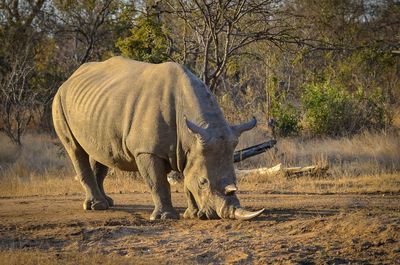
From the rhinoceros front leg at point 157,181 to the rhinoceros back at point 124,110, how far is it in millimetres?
106

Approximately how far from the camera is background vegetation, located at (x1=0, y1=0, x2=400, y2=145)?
49.8 feet

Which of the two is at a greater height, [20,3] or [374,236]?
[20,3]

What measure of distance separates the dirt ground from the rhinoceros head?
0.18 meters

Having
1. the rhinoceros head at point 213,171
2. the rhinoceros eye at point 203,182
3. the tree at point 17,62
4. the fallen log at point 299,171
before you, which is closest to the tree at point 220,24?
the fallen log at point 299,171

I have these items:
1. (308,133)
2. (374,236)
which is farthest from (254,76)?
(374,236)

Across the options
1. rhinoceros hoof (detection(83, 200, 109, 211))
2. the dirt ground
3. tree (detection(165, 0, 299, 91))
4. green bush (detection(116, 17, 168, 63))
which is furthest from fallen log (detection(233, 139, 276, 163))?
rhinoceros hoof (detection(83, 200, 109, 211))

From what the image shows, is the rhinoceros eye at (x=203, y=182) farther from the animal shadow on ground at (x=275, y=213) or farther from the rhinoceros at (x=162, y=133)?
the animal shadow on ground at (x=275, y=213)

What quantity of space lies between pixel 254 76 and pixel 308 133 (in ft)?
8.78

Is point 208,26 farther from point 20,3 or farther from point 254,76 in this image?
point 20,3

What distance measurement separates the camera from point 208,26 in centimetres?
1351

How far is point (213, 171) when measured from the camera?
28.7 feet

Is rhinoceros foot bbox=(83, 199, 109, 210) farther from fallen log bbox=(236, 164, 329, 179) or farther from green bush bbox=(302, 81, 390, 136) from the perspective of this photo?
green bush bbox=(302, 81, 390, 136)

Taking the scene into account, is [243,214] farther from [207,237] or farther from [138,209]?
[138,209]

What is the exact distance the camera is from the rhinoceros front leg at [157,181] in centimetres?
919
